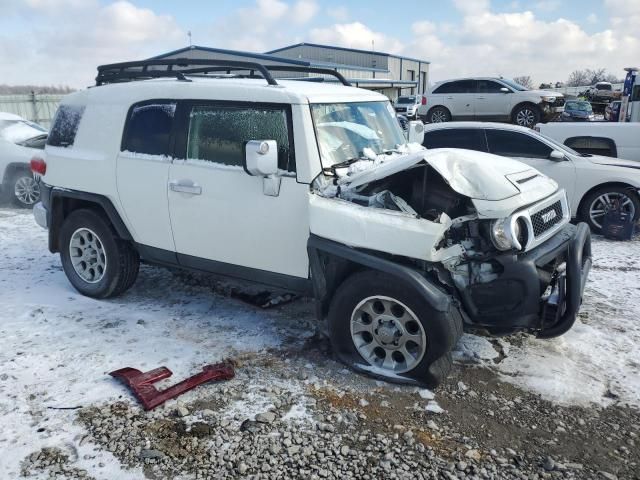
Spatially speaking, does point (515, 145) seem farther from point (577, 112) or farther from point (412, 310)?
point (577, 112)

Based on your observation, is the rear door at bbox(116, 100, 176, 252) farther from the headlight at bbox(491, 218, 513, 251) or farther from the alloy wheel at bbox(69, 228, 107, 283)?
the headlight at bbox(491, 218, 513, 251)

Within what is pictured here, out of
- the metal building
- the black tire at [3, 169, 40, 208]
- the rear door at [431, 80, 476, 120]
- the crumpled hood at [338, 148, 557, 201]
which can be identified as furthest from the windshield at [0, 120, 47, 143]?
the metal building

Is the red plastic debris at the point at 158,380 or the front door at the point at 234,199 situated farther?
Answer: the front door at the point at 234,199

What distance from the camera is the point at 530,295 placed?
3.29 m

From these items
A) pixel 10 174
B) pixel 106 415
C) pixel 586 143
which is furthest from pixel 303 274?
pixel 10 174

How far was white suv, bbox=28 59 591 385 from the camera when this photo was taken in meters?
3.38

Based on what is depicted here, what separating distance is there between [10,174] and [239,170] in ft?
25.3

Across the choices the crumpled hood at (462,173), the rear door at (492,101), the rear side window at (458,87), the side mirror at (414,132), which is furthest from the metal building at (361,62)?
the crumpled hood at (462,173)

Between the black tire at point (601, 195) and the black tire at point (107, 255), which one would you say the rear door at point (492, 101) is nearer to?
the black tire at point (601, 195)

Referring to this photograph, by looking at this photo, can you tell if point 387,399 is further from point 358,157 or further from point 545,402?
point 358,157

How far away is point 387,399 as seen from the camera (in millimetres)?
3443

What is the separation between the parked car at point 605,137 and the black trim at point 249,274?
7026 millimetres

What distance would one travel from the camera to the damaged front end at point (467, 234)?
3.32 meters

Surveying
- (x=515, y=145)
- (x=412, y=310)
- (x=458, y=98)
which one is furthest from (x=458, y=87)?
(x=412, y=310)
